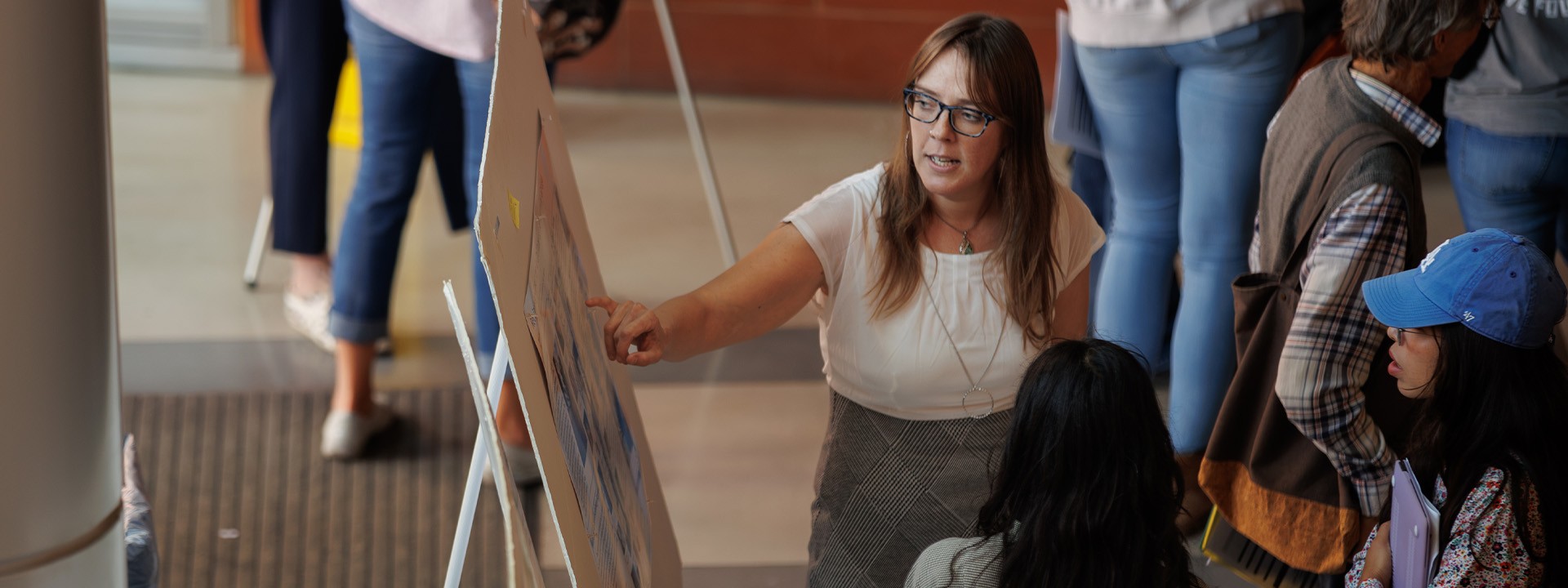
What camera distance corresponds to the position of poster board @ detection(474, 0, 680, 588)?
39.9 inches

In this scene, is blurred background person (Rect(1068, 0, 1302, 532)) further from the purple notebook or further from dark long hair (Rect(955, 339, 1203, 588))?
dark long hair (Rect(955, 339, 1203, 588))

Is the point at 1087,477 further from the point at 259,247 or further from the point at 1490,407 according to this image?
the point at 259,247

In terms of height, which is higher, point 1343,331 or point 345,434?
point 1343,331

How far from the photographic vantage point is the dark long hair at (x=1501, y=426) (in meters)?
1.46

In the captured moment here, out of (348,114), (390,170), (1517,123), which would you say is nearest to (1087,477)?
(1517,123)

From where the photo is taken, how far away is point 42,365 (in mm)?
801

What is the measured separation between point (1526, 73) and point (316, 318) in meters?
2.52

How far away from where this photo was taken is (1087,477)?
49.2 inches

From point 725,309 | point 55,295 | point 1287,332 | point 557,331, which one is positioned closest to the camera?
point 55,295

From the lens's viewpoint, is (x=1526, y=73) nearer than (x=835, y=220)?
No

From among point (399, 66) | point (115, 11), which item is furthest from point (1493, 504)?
point (115, 11)

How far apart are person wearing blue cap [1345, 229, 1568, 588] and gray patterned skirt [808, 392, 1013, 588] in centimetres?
46

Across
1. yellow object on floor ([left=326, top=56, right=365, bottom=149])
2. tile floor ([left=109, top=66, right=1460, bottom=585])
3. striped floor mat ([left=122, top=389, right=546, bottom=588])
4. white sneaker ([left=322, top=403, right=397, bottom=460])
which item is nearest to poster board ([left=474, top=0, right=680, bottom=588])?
striped floor mat ([left=122, top=389, right=546, bottom=588])

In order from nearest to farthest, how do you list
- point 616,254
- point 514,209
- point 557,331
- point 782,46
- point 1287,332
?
point 514,209, point 557,331, point 1287,332, point 616,254, point 782,46
